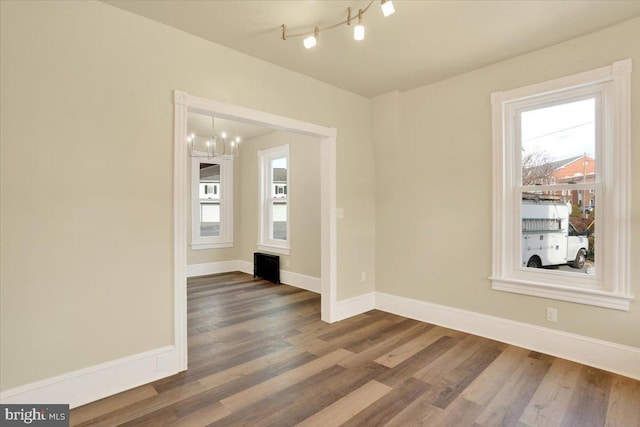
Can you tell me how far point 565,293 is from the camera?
2.79 metres

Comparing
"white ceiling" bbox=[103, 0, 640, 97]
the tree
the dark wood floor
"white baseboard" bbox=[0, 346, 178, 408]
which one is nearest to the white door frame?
"white baseboard" bbox=[0, 346, 178, 408]

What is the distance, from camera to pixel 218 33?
104 inches

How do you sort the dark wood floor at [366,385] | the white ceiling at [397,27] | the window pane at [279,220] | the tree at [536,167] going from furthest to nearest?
the window pane at [279,220] < the tree at [536,167] < the white ceiling at [397,27] < the dark wood floor at [366,385]

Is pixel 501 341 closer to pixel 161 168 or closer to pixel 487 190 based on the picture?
pixel 487 190

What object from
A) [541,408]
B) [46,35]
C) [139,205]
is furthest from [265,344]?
[46,35]

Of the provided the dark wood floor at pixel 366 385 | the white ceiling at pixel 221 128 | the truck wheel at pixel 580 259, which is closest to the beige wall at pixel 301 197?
the white ceiling at pixel 221 128

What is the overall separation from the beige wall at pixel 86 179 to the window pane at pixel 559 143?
297cm

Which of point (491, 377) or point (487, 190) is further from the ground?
point (487, 190)

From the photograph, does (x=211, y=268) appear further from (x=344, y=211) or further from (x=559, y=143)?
(x=559, y=143)

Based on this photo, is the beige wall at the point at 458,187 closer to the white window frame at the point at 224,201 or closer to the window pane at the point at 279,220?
the window pane at the point at 279,220

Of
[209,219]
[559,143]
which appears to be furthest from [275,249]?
[559,143]

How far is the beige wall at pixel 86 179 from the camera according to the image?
6.42ft

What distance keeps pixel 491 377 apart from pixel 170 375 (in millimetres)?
2501

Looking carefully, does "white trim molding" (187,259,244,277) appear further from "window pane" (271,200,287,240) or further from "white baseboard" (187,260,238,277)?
"window pane" (271,200,287,240)
